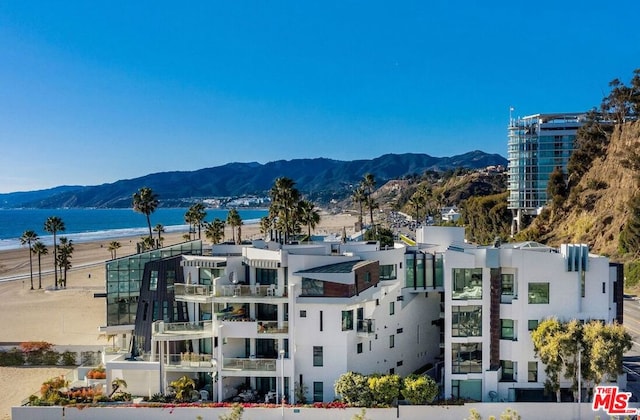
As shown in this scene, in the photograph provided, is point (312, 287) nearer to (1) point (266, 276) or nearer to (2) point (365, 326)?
(1) point (266, 276)

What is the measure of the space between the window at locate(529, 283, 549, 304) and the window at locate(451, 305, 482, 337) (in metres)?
2.67

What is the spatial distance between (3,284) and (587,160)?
9572 centimetres

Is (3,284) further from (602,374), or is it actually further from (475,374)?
(602,374)

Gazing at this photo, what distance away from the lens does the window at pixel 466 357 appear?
2828 cm

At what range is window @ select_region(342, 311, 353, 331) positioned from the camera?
91.6ft

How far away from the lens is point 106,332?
3275cm

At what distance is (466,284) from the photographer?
2853cm

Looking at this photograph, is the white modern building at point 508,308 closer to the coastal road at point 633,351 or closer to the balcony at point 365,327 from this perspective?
the balcony at point 365,327

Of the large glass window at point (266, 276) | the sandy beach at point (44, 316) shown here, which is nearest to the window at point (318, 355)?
the large glass window at point (266, 276)

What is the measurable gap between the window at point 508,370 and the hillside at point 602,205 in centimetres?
4781

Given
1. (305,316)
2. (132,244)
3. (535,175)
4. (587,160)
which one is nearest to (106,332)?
(305,316)

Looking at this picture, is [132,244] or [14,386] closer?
[14,386]

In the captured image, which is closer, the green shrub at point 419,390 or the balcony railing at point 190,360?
the green shrub at point 419,390

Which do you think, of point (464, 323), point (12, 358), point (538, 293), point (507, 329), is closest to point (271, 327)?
point (464, 323)
